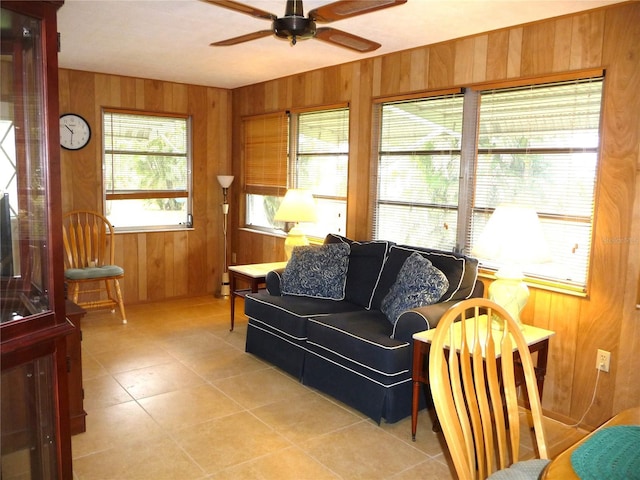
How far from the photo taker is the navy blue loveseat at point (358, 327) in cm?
307

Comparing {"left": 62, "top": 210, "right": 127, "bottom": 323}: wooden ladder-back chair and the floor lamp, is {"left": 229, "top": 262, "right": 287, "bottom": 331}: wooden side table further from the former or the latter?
the floor lamp

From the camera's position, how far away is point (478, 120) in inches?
144

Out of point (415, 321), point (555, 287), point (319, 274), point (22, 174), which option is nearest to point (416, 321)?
point (415, 321)

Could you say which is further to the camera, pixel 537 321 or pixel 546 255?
pixel 537 321

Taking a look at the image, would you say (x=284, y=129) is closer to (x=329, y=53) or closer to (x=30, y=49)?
(x=329, y=53)

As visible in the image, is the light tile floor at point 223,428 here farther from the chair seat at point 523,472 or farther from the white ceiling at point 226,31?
the white ceiling at point 226,31

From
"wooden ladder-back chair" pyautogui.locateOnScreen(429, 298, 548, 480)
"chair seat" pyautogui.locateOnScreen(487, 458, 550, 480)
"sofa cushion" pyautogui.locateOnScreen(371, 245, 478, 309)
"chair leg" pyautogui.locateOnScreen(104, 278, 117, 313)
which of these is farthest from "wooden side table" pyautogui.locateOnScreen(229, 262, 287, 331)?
"chair seat" pyautogui.locateOnScreen(487, 458, 550, 480)

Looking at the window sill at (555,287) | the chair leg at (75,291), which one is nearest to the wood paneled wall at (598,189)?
the window sill at (555,287)

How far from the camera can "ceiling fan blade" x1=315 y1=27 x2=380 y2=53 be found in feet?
8.76

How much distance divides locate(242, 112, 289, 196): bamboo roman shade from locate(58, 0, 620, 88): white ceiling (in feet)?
1.93

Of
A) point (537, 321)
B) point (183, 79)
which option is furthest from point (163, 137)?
point (537, 321)

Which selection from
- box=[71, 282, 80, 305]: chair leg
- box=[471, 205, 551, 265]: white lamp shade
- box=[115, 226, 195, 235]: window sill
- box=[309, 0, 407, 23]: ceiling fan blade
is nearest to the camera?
box=[309, 0, 407, 23]: ceiling fan blade

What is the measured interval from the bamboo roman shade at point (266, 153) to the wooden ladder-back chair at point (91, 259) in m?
1.58

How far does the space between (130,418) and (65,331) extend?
1304 mm
